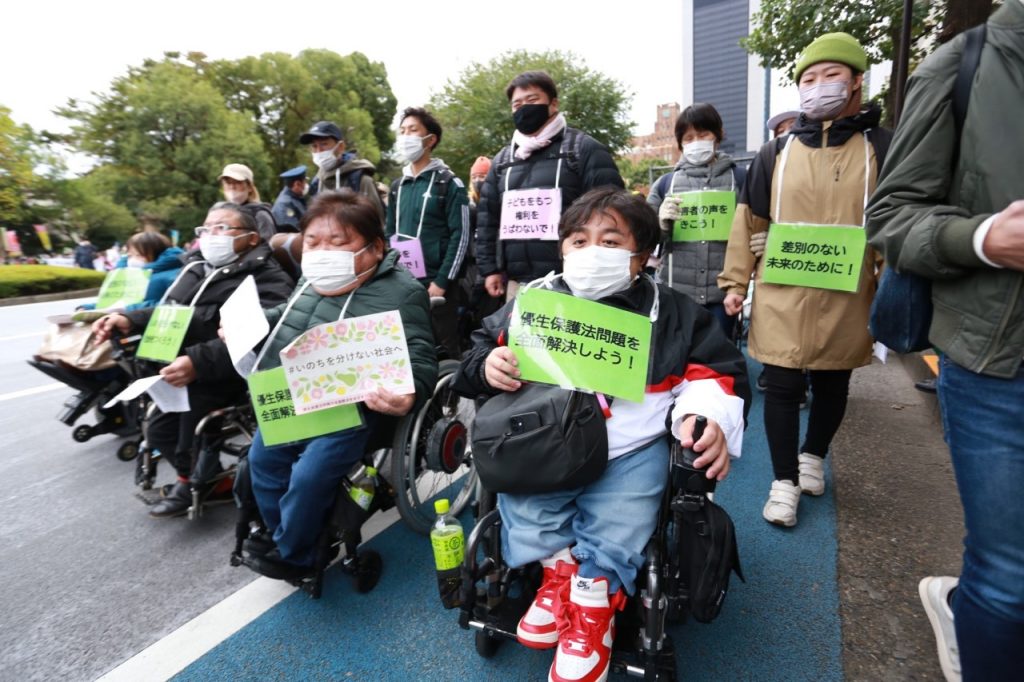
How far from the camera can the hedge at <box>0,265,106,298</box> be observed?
14.4 metres

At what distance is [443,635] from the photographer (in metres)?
1.88

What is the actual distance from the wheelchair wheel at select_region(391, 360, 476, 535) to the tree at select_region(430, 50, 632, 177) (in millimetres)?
21546

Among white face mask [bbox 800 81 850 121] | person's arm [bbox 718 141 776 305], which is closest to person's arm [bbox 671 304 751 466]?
person's arm [bbox 718 141 776 305]

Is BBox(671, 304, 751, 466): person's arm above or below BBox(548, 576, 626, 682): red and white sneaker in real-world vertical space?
above

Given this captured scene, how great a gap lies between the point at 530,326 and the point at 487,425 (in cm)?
32

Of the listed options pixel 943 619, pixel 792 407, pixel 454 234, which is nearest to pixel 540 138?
pixel 454 234

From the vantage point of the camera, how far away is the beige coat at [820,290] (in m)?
2.12

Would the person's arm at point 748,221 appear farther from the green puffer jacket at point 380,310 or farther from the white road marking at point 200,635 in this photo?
the white road marking at point 200,635

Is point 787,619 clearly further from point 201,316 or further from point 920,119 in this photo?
point 201,316

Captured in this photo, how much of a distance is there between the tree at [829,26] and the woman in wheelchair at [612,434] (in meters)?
6.36

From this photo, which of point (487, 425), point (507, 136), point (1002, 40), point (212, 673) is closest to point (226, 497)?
point (212, 673)

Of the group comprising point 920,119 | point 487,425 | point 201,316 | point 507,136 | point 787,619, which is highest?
point 507,136

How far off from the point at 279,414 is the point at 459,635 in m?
1.01

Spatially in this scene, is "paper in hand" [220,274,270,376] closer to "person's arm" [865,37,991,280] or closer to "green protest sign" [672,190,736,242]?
"person's arm" [865,37,991,280]
